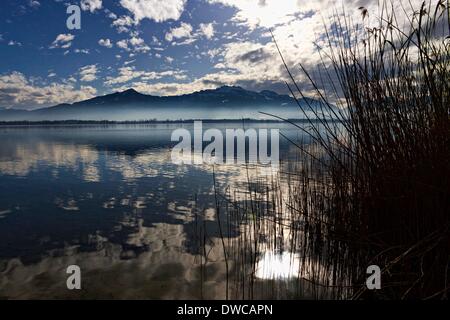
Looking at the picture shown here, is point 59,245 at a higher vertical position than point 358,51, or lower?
lower

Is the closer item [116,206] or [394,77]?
[394,77]

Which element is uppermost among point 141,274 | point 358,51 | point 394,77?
point 358,51

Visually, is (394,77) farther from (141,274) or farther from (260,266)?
(141,274)

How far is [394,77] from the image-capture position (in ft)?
12.7

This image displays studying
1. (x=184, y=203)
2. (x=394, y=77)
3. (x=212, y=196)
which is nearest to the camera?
(x=394, y=77)

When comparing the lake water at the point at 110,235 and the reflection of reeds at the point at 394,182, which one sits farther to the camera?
the lake water at the point at 110,235

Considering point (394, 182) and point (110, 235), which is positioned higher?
point (394, 182)

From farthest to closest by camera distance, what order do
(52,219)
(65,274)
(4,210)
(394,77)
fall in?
(4,210) → (52,219) → (65,274) → (394,77)

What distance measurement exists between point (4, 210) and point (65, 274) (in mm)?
4956

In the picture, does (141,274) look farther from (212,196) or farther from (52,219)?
(212,196)

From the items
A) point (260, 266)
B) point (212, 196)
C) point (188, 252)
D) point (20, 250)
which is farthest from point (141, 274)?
point (212, 196)

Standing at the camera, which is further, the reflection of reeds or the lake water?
the lake water

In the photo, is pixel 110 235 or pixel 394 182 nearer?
pixel 394 182

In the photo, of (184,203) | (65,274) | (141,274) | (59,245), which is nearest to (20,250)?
(59,245)
